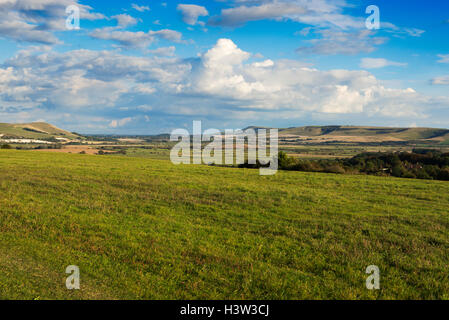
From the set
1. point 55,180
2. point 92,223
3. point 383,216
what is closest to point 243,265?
point 92,223

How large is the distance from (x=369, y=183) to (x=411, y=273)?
67.2 feet

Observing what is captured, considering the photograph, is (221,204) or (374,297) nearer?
(374,297)

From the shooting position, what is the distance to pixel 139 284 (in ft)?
27.7

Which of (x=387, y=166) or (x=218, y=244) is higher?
(x=387, y=166)

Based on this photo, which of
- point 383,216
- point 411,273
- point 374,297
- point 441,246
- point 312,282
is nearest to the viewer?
point 374,297

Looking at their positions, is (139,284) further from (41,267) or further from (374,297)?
(374,297)

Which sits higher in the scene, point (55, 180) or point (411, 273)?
point (55, 180)

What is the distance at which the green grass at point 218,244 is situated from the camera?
8383mm

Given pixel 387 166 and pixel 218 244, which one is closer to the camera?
pixel 218 244

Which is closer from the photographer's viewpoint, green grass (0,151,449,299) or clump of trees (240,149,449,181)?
green grass (0,151,449,299)

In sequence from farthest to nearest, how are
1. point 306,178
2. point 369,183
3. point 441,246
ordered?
1. point 306,178
2. point 369,183
3. point 441,246

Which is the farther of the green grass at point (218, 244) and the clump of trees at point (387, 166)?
the clump of trees at point (387, 166)

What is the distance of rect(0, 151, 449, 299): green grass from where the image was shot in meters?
8.38

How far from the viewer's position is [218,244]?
1156cm
